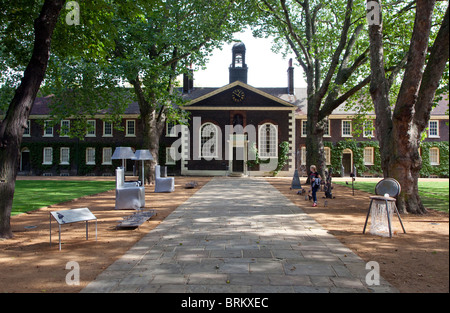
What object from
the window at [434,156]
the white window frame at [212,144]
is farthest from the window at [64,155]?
the window at [434,156]

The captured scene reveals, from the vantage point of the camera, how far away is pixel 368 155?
35406mm

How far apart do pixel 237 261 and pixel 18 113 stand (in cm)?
567

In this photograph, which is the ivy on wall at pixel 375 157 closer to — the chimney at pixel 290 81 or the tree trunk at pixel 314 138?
the chimney at pixel 290 81

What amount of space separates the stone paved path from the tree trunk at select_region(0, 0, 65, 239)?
3.10 metres

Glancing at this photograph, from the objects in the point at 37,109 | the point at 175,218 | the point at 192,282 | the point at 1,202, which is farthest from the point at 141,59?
the point at 37,109

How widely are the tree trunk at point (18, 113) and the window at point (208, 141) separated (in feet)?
84.4

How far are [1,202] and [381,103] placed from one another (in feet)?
35.9

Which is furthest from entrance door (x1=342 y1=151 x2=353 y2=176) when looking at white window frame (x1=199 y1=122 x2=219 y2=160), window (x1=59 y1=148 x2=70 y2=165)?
window (x1=59 y1=148 x2=70 y2=165)

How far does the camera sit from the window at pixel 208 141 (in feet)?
108

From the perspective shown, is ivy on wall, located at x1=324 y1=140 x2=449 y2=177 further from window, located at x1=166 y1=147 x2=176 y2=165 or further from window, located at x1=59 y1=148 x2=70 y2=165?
window, located at x1=59 y1=148 x2=70 y2=165

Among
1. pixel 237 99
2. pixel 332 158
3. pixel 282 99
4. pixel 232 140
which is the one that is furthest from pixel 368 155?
pixel 237 99

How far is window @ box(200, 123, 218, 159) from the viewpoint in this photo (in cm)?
3300

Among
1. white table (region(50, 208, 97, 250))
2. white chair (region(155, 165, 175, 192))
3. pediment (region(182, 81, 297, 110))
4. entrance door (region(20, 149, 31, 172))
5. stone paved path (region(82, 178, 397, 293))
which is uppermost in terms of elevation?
pediment (region(182, 81, 297, 110))
